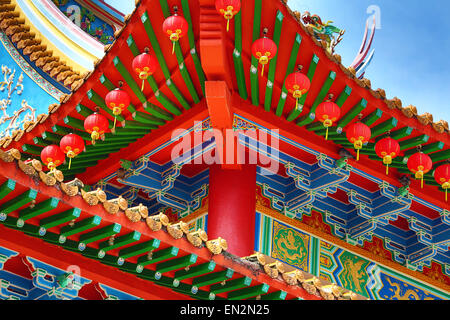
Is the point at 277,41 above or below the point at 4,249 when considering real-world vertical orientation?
above

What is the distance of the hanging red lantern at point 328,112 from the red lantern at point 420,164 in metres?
1.38

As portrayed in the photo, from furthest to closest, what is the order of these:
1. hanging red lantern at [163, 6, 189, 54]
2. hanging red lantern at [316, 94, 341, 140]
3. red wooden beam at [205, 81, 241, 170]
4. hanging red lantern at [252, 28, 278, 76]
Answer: hanging red lantern at [316, 94, 341, 140] → red wooden beam at [205, 81, 241, 170] → hanging red lantern at [252, 28, 278, 76] → hanging red lantern at [163, 6, 189, 54]

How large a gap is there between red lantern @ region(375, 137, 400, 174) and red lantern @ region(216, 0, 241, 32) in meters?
2.98

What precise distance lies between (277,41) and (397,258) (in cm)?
479

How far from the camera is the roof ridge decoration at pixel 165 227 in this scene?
8398 mm

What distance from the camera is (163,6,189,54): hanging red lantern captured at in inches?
417

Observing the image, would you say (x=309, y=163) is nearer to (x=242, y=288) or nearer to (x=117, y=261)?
(x=242, y=288)

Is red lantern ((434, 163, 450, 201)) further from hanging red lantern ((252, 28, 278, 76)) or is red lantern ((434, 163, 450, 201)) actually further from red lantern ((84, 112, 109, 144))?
red lantern ((84, 112, 109, 144))

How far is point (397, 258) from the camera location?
1395cm

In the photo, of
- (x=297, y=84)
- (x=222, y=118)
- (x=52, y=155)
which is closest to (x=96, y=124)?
(x=52, y=155)

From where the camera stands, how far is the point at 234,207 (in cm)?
1188

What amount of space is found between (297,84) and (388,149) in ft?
5.60

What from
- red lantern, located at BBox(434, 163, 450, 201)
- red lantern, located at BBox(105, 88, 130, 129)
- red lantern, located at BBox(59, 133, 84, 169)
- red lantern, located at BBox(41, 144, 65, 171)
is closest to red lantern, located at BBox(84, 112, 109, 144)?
red lantern, located at BBox(59, 133, 84, 169)

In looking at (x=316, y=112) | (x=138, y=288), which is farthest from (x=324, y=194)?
(x=138, y=288)
